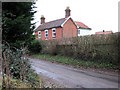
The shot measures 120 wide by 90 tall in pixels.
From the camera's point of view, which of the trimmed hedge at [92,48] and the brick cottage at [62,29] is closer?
the trimmed hedge at [92,48]

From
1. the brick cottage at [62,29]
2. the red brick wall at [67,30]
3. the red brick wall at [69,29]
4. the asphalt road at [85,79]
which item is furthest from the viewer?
the red brick wall at [69,29]

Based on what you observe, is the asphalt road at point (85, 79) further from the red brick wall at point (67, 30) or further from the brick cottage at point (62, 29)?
the red brick wall at point (67, 30)

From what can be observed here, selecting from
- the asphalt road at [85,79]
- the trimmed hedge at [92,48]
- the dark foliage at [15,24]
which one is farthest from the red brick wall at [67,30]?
the asphalt road at [85,79]

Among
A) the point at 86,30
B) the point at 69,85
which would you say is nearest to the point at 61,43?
the point at 69,85

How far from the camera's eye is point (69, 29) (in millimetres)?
24344

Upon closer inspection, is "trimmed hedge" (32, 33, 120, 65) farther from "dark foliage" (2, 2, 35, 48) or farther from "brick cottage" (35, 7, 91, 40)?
"brick cottage" (35, 7, 91, 40)

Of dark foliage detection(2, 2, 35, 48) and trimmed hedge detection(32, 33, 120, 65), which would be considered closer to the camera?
dark foliage detection(2, 2, 35, 48)

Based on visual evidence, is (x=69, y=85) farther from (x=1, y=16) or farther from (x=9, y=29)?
(x=1, y=16)

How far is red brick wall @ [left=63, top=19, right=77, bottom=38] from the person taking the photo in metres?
23.6

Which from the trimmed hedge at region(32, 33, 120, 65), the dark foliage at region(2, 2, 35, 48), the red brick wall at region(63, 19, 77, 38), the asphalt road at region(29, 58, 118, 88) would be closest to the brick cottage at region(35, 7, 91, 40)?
the red brick wall at region(63, 19, 77, 38)

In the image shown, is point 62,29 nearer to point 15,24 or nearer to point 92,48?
point 92,48

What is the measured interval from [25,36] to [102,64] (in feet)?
20.2

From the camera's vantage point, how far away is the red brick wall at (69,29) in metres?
23.6

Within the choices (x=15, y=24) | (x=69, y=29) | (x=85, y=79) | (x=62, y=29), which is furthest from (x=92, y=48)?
(x=69, y=29)
